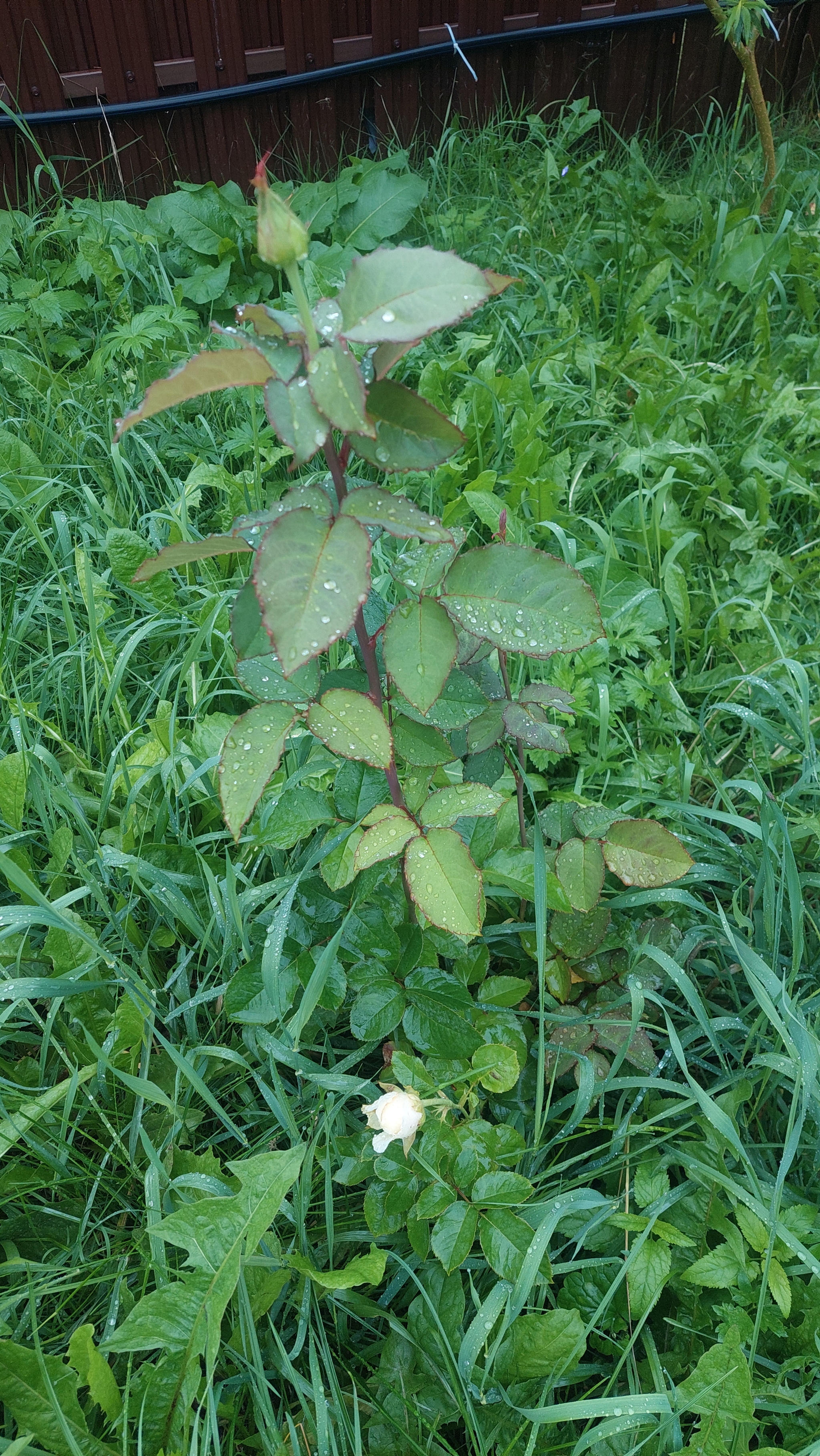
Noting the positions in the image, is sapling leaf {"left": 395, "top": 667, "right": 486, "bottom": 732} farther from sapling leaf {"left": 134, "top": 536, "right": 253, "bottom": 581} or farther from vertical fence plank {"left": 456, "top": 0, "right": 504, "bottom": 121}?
vertical fence plank {"left": 456, "top": 0, "right": 504, "bottom": 121}

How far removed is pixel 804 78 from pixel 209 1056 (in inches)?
183

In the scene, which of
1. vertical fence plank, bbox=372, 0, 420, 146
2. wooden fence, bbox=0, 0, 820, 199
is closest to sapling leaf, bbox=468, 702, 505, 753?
wooden fence, bbox=0, 0, 820, 199

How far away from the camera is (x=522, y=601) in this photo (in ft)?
3.05

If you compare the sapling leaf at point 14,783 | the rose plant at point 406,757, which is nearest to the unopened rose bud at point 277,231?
the rose plant at point 406,757

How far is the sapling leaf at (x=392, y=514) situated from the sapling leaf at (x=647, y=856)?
0.50m

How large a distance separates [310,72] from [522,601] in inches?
131

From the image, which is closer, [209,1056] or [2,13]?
[209,1056]

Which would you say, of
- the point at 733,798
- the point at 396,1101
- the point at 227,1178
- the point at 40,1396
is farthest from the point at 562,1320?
the point at 733,798

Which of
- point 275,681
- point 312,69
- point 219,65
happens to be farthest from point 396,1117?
point 312,69

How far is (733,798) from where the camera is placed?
5.66ft

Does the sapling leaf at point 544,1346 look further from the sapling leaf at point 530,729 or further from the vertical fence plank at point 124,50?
the vertical fence plank at point 124,50

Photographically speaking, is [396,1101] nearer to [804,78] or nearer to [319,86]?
[319,86]

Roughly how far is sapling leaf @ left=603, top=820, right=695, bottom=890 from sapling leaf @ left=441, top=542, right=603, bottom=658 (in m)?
0.34

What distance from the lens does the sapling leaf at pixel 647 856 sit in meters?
1.14
